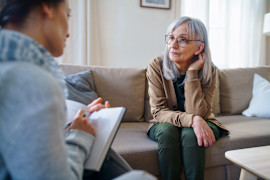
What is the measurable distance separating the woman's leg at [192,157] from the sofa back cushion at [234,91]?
3.30ft

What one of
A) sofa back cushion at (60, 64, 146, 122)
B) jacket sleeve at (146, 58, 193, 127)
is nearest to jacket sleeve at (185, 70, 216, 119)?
jacket sleeve at (146, 58, 193, 127)

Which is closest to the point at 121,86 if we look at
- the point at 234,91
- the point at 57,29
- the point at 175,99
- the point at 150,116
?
the point at 150,116

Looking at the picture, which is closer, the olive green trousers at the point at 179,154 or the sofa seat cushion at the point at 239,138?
the olive green trousers at the point at 179,154

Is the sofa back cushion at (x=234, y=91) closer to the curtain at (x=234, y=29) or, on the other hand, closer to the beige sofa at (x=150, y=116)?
the beige sofa at (x=150, y=116)

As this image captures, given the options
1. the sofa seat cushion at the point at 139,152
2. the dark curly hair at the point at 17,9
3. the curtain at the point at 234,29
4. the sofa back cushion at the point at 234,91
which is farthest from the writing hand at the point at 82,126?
the curtain at the point at 234,29

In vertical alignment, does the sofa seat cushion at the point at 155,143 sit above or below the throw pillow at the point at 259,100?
below

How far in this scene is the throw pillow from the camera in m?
1.89

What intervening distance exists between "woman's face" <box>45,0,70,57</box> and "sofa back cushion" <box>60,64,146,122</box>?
1.10 metres

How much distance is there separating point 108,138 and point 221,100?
1.66 meters

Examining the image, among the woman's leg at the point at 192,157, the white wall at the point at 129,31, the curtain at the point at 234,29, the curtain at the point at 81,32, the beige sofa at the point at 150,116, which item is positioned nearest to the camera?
the woman's leg at the point at 192,157

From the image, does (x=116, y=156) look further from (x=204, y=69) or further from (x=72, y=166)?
(x=204, y=69)

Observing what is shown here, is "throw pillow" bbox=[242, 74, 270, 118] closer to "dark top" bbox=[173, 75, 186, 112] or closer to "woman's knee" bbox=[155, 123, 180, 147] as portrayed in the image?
"dark top" bbox=[173, 75, 186, 112]

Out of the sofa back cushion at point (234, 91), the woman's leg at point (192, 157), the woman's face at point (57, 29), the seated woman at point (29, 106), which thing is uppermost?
the woman's face at point (57, 29)

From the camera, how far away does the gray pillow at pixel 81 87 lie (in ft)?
4.83
